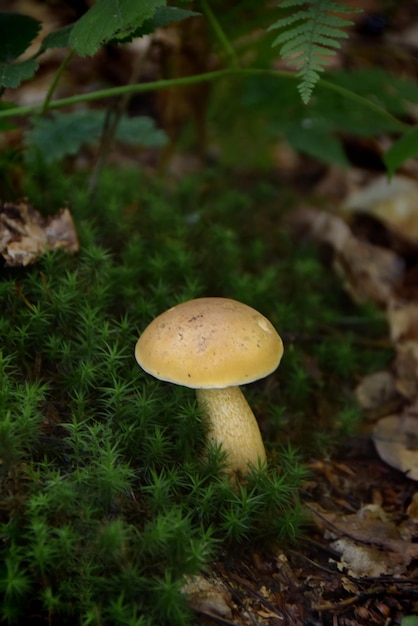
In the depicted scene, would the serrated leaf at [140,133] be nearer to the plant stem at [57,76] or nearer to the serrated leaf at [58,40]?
the plant stem at [57,76]

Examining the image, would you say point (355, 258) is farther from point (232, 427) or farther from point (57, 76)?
point (57, 76)

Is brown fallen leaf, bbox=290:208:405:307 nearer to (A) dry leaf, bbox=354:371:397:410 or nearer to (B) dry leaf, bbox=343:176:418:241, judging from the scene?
(B) dry leaf, bbox=343:176:418:241

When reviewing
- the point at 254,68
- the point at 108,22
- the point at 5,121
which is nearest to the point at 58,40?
the point at 108,22

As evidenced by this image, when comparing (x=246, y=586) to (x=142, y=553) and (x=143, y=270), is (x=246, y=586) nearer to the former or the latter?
(x=142, y=553)

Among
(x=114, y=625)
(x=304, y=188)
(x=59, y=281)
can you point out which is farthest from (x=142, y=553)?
(x=304, y=188)

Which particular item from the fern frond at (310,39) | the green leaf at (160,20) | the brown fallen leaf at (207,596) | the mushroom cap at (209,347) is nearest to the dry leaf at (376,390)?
the mushroom cap at (209,347)

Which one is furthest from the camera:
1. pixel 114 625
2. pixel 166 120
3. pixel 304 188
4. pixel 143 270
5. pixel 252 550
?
pixel 304 188

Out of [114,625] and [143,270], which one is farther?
[143,270]
